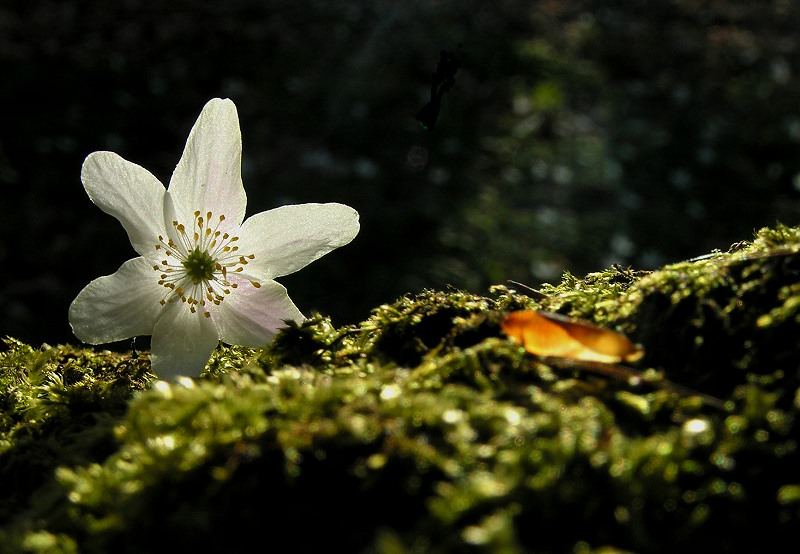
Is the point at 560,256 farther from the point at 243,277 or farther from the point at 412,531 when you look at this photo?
the point at 412,531

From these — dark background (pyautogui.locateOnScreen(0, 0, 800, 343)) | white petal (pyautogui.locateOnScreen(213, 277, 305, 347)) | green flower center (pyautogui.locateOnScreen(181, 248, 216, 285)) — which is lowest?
white petal (pyautogui.locateOnScreen(213, 277, 305, 347))

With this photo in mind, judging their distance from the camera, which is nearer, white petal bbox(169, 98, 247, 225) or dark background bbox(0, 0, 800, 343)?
white petal bbox(169, 98, 247, 225)

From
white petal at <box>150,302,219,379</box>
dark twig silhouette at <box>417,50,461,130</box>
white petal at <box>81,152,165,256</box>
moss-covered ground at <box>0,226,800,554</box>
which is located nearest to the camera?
moss-covered ground at <box>0,226,800,554</box>

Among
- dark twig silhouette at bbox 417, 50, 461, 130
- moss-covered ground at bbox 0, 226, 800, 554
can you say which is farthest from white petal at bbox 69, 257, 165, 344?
dark twig silhouette at bbox 417, 50, 461, 130

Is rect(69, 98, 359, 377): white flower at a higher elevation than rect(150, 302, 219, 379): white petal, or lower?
higher

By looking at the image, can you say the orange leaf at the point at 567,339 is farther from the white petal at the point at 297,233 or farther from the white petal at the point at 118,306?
the white petal at the point at 118,306

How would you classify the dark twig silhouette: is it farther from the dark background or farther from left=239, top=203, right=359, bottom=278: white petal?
the dark background

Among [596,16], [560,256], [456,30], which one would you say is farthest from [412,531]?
[596,16]

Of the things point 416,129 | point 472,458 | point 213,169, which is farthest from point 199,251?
point 416,129

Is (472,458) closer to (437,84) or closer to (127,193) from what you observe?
(127,193)
